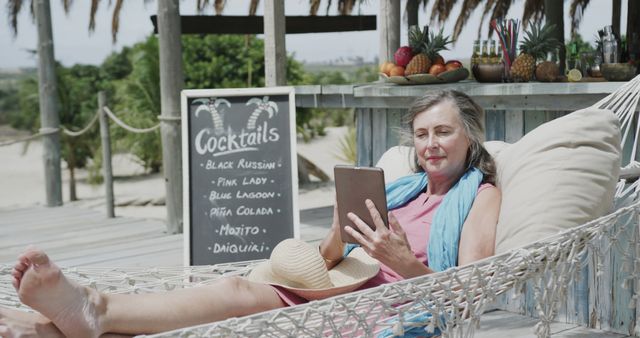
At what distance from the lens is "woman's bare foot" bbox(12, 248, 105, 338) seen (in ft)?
6.00

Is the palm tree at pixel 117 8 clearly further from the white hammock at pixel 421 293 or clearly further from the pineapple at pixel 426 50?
the white hammock at pixel 421 293

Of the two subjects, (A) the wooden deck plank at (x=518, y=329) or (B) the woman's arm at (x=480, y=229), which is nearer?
(B) the woman's arm at (x=480, y=229)

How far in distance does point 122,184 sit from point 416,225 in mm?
12095

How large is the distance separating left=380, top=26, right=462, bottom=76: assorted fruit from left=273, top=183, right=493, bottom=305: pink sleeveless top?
1867 mm

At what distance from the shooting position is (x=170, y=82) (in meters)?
5.08

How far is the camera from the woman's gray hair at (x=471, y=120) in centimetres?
241

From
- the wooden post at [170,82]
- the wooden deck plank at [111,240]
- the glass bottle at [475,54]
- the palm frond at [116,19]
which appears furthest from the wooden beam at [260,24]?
the palm frond at [116,19]

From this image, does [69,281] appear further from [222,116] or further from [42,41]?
[42,41]

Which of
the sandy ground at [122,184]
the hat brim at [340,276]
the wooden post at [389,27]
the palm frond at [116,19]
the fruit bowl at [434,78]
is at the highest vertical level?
the palm frond at [116,19]

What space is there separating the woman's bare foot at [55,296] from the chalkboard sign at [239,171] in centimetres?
197

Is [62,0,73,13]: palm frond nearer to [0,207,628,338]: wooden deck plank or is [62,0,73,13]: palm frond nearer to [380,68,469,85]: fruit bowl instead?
[0,207,628,338]: wooden deck plank

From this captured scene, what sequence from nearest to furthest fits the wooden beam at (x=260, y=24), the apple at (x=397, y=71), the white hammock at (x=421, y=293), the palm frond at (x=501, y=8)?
the white hammock at (x=421, y=293), the apple at (x=397, y=71), the wooden beam at (x=260, y=24), the palm frond at (x=501, y=8)

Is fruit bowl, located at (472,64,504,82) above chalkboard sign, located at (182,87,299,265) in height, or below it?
above

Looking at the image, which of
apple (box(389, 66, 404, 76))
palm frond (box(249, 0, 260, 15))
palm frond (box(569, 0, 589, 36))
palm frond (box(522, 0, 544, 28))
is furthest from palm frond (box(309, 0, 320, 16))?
palm frond (box(569, 0, 589, 36))
